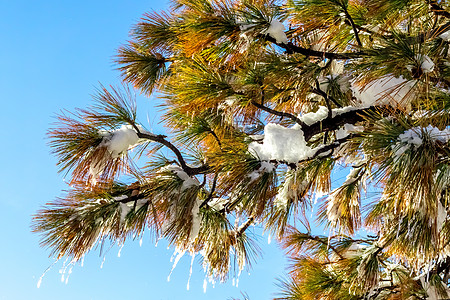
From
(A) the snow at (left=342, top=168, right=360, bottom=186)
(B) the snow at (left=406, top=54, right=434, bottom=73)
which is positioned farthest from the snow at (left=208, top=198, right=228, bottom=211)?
(B) the snow at (left=406, top=54, right=434, bottom=73)

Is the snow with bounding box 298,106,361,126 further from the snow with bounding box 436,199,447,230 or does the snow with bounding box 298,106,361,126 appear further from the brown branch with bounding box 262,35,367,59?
the snow with bounding box 436,199,447,230

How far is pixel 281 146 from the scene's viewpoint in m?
1.64

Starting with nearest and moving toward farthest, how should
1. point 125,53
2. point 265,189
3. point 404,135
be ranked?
point 404,135
point 265,189
point 125,53

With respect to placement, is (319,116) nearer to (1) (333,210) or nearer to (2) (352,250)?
(1) (333,210)

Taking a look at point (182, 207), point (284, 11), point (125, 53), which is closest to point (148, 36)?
point (125, 53)

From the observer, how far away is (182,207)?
1.82 meters

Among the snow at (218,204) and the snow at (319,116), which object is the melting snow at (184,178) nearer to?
the snow at (218,204)

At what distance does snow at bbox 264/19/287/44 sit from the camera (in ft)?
5.72

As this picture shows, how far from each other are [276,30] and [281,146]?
43cm

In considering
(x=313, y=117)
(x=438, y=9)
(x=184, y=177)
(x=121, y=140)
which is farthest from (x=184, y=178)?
(x=438, y=9)

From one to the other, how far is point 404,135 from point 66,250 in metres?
1.16

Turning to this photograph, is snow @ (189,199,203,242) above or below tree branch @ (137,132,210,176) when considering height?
below

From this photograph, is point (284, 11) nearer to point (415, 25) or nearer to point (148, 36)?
point (415, 25)

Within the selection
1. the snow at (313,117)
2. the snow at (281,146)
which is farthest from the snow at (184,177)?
the snow at (313,117)
